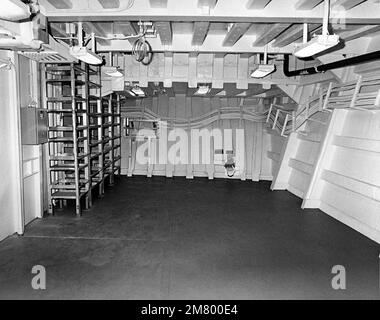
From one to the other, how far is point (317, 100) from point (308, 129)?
0.91 meters

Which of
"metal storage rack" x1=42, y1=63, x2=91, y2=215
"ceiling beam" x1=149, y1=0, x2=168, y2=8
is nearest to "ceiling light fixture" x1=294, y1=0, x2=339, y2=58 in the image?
"ceiling beam" x1=149, y1=0, x2=168, y2=8

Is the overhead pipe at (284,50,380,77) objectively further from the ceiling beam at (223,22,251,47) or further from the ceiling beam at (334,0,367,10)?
the ceiling beam at (223,22,251,47)

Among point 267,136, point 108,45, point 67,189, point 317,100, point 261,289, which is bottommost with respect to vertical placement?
point 261,289

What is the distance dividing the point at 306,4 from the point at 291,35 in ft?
4.41

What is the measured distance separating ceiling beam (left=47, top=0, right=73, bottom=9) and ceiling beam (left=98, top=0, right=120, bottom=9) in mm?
332

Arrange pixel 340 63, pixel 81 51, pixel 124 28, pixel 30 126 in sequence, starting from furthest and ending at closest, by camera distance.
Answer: pixel 340 63 → pixel 30 126 → pixel 124 28 → pixel 81 51

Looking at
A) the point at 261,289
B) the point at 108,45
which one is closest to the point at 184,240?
the point at 261,289

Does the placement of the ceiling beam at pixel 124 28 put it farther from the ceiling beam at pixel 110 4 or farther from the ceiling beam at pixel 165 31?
the ceiling beam at pixel 110 4

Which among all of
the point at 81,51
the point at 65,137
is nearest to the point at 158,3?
the point at 81,51

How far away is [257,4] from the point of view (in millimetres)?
3178

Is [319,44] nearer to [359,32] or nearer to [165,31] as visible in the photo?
[359,32]

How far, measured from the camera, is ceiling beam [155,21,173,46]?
3.95 m
